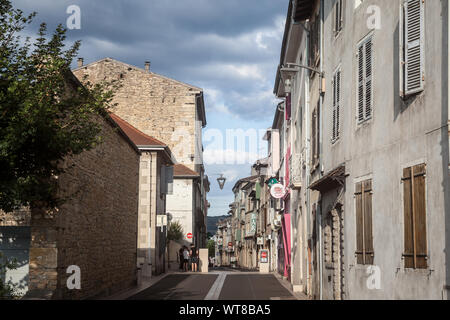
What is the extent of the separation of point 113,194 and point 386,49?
1229cm

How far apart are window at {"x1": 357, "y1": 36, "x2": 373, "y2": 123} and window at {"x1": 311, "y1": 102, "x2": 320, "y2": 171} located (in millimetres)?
5321

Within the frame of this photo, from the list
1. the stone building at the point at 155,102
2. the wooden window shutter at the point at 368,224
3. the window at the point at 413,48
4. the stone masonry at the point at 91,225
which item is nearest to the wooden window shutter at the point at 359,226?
the wooden window shutter at the point at 368,224

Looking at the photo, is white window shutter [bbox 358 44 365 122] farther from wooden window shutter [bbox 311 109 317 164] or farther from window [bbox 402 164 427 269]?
wooden window shutter [bbox 311 109 317 164]

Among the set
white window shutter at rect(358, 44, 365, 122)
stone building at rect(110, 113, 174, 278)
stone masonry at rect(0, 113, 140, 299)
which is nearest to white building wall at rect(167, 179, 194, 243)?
stone building at rect(110, 113, 174, 278)

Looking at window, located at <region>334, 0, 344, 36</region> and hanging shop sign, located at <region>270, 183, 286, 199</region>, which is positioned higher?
window, located at <region>334, 0, 344, 36</region>

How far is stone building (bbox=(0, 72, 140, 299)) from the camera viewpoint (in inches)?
550

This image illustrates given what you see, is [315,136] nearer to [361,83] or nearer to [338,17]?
[338,17]

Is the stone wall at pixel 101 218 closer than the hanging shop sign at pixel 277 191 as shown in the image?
Yes

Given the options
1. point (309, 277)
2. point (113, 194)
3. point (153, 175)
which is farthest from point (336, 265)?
point (153, 175)

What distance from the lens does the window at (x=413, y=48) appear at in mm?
8844

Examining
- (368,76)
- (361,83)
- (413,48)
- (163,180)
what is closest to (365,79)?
(368,76)

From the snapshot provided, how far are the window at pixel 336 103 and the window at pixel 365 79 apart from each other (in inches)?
75.5

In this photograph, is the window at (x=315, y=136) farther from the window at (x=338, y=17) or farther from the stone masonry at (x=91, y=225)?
the stone masonry at (x=91, y=225)

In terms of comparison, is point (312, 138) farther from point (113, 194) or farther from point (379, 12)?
point (379, 12)
